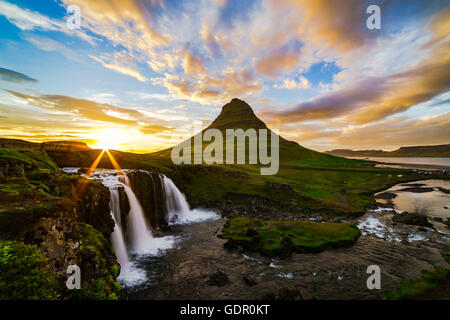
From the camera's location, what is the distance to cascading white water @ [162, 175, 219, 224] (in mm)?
41341

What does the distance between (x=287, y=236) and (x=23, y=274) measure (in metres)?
28.6

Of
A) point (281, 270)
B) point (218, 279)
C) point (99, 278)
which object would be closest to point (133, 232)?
point (218, 279)

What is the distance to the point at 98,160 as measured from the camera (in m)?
51.3

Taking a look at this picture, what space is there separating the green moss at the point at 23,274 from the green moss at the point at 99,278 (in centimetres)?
263

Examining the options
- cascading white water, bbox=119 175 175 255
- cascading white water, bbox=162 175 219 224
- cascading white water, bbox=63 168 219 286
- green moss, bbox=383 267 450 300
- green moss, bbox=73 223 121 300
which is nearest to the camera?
green moss, bbox=73 223 121 300

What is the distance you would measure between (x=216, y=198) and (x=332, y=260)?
33.5m

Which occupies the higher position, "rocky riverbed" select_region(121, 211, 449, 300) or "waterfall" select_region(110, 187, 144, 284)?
"waterfall" select_region(110, 187, 144, 284)

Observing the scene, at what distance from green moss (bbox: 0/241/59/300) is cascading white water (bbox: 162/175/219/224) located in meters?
31.5

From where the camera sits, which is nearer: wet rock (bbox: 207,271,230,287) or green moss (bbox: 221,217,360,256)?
wet rock (bbox: 207,271,230,287)

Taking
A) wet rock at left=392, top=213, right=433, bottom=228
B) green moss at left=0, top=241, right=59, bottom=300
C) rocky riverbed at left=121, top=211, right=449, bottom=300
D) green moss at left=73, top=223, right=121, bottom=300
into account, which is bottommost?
rocky riverbed at left=121, top=211, right=449, bottom=300

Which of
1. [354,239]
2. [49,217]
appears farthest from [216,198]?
[49,217]

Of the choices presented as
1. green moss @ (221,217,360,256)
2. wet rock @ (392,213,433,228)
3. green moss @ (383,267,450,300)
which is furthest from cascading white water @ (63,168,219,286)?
wet rock @ (392,213,433,228)

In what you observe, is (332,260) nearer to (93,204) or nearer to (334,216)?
(334,216)

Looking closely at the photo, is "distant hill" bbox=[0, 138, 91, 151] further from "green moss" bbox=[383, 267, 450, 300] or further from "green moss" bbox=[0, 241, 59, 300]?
"green moss" bbox=[383, 267, 450, 300]
